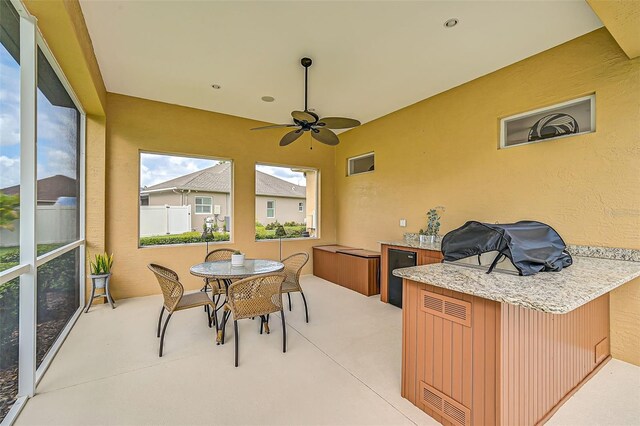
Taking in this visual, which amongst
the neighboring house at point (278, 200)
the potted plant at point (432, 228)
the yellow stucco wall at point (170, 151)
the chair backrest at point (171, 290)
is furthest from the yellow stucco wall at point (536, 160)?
the chair backrest at point (171, 290)

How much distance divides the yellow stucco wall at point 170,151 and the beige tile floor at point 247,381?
1.26 m

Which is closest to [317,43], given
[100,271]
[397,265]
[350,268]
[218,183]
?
[397,265]

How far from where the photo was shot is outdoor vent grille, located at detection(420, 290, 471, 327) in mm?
1696

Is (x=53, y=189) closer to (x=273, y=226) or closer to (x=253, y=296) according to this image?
(x=253, y=296)

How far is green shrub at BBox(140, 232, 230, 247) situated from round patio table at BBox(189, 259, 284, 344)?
1756mm

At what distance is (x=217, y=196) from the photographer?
534 cm

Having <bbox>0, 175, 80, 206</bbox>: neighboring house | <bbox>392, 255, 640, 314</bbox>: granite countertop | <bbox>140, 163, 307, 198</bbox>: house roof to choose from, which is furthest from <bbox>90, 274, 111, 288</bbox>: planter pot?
<bbox>392, 255, 640, 314</bbox>: granite countertop

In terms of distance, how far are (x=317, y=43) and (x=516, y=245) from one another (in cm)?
270

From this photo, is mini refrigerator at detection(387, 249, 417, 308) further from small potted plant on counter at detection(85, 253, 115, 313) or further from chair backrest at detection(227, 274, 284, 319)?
small potted plant on counter at detection(85, 253, 115, 313)

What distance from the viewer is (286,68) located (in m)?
3.60

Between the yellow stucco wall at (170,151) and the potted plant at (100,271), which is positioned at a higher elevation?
the yellow stucco wall at (170,151)

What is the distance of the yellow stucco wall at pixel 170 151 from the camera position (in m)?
4.41

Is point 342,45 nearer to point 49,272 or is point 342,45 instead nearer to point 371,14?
point 371,14

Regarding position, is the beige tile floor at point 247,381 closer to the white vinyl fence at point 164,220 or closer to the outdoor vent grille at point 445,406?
the outdoor vent grille at point 445,406
